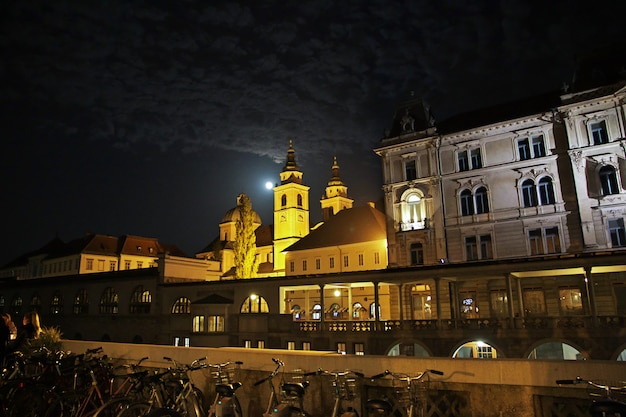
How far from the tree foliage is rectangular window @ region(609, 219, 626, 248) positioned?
113 ft

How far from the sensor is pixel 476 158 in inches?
1511

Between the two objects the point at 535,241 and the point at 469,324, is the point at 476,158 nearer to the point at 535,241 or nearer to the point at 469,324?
the point at 535,241

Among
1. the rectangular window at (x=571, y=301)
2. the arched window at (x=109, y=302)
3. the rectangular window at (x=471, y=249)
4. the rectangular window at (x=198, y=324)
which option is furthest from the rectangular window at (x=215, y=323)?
the rectangular window at (x=571, y=301)

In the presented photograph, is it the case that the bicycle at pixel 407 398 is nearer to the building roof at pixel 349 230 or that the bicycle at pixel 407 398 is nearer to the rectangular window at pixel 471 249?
the rectangular window at pixel 471 249

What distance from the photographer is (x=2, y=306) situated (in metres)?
59.2

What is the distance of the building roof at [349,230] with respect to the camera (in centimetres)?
5228

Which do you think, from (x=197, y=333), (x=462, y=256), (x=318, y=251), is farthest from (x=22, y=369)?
(x=318, y=251)

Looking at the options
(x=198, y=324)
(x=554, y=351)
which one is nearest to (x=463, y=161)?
(x=554, y=351)

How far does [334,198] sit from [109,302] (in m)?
50.8

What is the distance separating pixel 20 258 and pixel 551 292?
96.8m

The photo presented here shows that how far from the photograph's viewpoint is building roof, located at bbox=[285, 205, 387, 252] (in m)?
52.3

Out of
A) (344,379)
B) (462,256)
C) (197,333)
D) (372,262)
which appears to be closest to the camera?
(344,379)

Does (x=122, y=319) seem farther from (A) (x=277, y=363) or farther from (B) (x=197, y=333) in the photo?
(A) (x=277, y=363)

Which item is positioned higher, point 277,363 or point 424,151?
point 424,151
